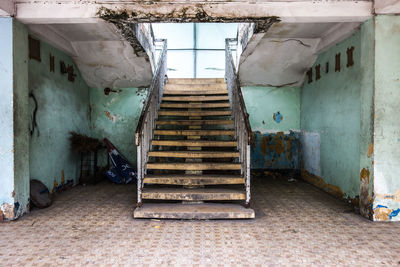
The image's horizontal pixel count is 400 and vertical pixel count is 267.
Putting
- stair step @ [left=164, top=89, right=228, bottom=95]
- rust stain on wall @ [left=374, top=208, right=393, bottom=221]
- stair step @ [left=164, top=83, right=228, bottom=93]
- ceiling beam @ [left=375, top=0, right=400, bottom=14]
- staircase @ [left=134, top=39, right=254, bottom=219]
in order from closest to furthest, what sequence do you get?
ceiling beam @ [left=375, top=0, right=400, bottom=14], rust stain on wall @ [left=374, top=208, right=393, bottom=221], staircase @ [left=134, top=39, right=254, bottom=219], stair step @ [left=164, top=89, right=228, bottom=95], stair step @ [left=164, top=83, right=228, bottom=93]

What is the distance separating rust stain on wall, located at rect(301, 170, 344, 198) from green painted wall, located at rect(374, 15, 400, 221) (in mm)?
1087

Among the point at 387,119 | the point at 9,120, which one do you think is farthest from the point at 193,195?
the point at 387,119

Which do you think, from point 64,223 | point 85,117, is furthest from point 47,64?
point 64,223

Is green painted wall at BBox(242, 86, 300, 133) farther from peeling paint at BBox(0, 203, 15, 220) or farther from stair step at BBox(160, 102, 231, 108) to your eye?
peeling paint at BBox(0, 203, 15, 220)

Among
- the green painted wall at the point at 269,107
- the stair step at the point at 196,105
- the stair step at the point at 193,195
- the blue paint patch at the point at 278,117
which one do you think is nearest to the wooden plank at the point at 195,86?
the green painted wall at the point at 269,107

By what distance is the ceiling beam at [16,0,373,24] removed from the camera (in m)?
3.63

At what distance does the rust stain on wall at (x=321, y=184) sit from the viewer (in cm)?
481

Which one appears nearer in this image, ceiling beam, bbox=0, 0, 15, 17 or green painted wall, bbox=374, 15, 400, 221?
ceiling beam, bbox=0, 0, 15, 17

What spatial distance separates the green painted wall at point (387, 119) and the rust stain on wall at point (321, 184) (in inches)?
42.8

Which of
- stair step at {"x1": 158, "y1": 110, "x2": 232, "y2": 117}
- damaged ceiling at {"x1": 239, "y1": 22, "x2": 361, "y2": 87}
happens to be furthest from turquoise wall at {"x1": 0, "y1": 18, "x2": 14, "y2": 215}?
damaged ceiling at {"x1": 239, "y1": 22, "x2": 361, "y2": 87}

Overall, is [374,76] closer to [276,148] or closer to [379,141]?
[379,141]

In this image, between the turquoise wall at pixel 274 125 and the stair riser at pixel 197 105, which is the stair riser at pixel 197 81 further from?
the stair riser at pixel 197 105

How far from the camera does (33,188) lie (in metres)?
4.20

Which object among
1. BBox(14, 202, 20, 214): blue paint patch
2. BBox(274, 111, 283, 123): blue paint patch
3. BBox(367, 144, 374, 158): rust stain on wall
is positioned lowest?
BBox(14, 202, 20, 214): blue paint patch
